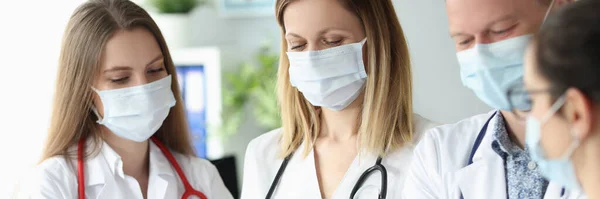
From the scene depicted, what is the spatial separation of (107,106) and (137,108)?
0.29 ft

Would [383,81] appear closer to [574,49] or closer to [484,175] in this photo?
[484,175]

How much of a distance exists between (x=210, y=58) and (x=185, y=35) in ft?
1.28

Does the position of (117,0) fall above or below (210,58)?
above

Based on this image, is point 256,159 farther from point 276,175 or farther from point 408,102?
point 408,102

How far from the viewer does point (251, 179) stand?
2.13m

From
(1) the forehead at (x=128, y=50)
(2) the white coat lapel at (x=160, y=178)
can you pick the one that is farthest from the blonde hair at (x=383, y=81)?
(2) the white coat lapel at (x=160, y=178)

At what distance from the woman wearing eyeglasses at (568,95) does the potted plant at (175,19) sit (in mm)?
3593

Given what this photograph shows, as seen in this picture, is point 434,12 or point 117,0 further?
point 434,12

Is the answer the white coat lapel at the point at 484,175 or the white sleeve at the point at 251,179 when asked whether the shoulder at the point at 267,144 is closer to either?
the white sleeve at the point at 251,179

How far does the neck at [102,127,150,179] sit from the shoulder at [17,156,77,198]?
167 millimetres

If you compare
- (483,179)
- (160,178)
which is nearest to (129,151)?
(160,178)

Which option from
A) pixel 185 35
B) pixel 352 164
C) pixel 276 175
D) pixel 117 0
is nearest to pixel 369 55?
pixel 352 164

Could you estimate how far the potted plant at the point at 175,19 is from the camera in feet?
14.8

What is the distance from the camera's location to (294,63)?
1958 mm
